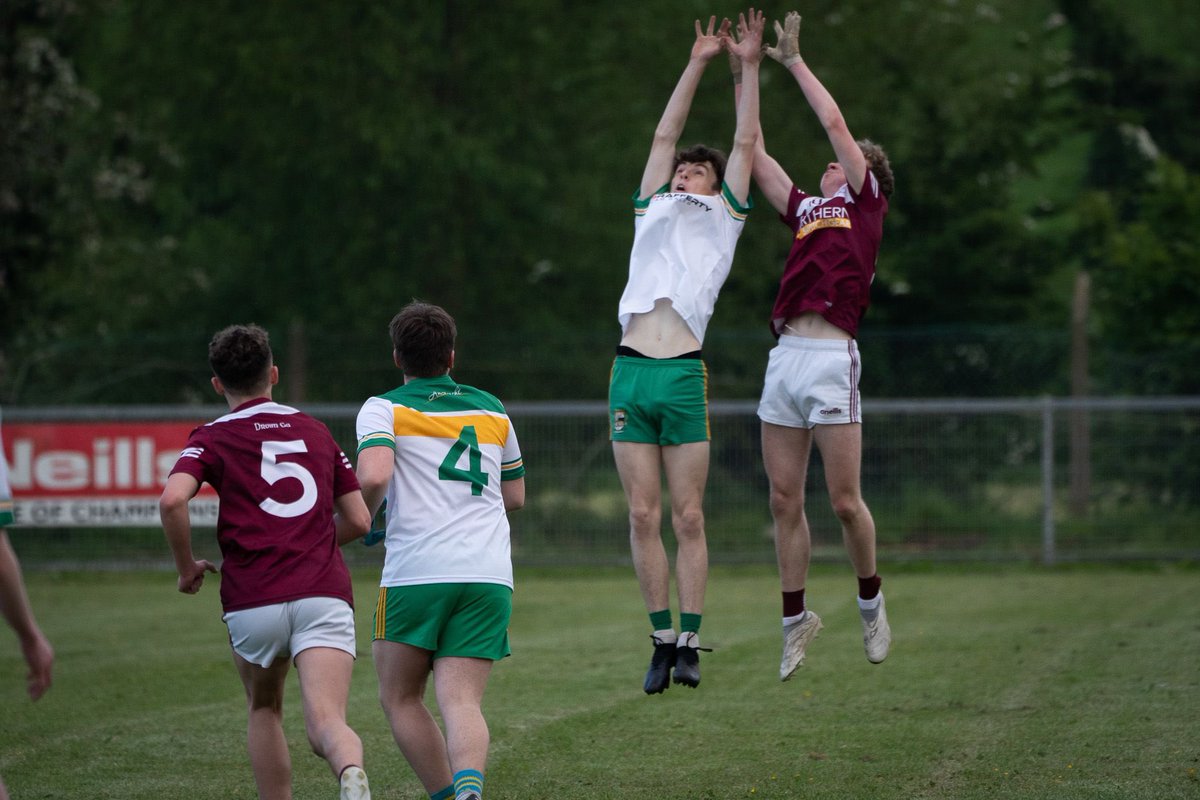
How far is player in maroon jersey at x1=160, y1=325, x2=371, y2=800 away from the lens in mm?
5121

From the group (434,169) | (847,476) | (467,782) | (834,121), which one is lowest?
(467,782)

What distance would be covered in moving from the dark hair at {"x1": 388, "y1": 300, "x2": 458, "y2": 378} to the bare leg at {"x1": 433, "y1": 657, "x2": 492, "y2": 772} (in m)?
1.11

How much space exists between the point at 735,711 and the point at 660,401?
2.19 metres

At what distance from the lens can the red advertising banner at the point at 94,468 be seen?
599 inches

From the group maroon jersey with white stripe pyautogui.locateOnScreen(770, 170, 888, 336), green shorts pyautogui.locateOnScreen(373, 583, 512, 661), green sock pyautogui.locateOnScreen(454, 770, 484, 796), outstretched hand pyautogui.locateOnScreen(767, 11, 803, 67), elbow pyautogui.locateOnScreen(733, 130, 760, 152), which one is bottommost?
green sock pyautogui.locateOnScreen(454, 770, 484, 796)

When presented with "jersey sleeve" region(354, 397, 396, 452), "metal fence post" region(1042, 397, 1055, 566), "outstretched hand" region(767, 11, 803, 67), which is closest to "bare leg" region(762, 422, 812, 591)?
"outstretched hand" region(767, 11, 803, 67)

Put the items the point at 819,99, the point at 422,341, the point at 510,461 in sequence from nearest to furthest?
the point at 422,341, the point at 510,461, the point at 819,99

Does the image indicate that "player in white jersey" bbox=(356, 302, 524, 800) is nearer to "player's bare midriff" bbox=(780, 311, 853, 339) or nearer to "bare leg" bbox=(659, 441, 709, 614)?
"bare leg" bbox=(659, 441, 709, 614)

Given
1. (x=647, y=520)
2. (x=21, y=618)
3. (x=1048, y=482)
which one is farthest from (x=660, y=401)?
(x=1048, y=482)

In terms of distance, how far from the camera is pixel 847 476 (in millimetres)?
7293

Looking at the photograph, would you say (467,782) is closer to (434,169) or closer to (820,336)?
(820,336)

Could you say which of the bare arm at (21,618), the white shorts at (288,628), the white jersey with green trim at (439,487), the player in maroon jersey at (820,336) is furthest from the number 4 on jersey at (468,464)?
the player in maroon jersey at (820,336)

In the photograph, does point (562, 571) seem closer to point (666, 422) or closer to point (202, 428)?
point (666, 422)

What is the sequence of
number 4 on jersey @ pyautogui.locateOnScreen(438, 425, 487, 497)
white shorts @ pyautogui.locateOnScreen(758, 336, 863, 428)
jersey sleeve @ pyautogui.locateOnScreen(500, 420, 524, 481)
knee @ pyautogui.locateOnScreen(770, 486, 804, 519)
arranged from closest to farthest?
number 4 on jersey @ pyautogui.locateOnScreen(438, 425, 487, 497) < jersey sleeve @ pyautogui.locateOnScreen(500, 420, 524, 481) < white shorts @ pyautogui.locateOnScreen(758, 336, 863, 428) < knee @ pyautogui.locateOnScreen(770, 486, 804, 519)
